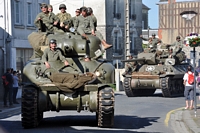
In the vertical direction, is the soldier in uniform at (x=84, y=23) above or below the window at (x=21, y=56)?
above

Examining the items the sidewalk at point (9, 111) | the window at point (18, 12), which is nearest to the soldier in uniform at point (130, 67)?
the sidewalk at point (9, 111)

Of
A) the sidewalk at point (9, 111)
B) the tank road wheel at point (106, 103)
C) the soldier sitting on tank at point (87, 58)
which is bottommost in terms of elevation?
the sidewalk at point (9, 111)

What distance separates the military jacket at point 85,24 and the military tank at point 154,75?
10772mm

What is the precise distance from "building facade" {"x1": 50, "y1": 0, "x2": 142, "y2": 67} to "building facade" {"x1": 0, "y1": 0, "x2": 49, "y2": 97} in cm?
1698

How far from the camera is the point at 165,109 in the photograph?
21.4 meters

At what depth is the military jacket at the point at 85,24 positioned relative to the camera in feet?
54.7

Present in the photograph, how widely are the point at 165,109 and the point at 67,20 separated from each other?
6279 millimetres

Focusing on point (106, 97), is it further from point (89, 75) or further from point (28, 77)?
point (28, 77)

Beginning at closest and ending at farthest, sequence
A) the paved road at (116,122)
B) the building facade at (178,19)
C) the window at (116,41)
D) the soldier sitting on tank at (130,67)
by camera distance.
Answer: the paved road at (116,122) < the soldier sitting on tank at (130,67) < the window at (116,41) < the building facade at (178,19)

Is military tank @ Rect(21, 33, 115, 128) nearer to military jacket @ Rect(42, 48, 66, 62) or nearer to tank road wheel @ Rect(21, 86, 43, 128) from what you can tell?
tank road wheel @ Rect(21, 86, 43, 128)

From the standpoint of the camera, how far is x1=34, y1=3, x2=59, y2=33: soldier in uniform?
640 inches

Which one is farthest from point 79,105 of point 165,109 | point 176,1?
point 176,1

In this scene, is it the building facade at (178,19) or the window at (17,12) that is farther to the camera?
the building facade at (178,19)

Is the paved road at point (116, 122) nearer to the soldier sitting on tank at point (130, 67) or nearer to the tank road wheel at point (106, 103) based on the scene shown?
the tank road wheel at point (106, 103)
